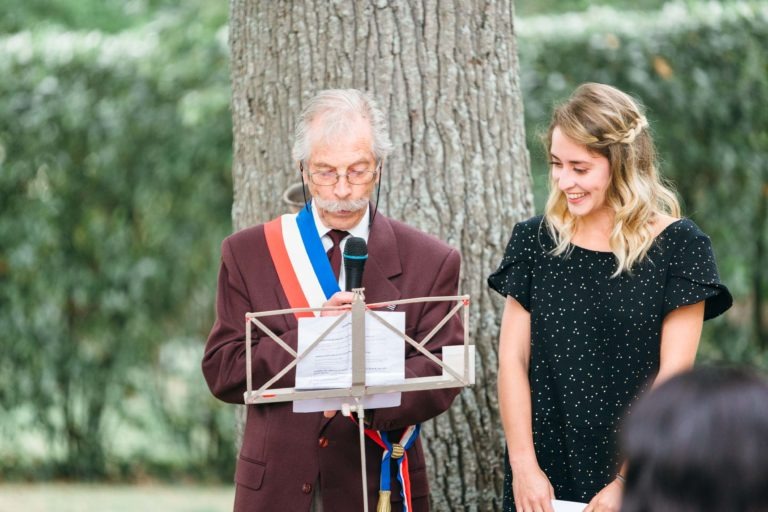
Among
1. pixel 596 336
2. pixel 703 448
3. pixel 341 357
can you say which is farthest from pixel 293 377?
pixel 703 448

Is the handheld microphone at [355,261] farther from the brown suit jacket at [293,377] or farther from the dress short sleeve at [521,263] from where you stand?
the dress short sleeve at [521,263]

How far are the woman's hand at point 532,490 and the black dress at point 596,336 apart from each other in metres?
0.07

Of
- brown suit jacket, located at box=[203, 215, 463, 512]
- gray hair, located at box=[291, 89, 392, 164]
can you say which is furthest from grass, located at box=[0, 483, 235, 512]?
gray hair, located at box=[291, 89, 392, 164]

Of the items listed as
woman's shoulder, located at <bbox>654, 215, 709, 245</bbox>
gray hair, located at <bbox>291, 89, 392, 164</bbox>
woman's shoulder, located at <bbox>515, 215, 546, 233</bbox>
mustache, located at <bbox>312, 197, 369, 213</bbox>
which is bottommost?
woman's shoulder, located at <bbox>654, 215, 709, 245</bbox>

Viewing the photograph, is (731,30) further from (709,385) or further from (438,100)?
(709,385)

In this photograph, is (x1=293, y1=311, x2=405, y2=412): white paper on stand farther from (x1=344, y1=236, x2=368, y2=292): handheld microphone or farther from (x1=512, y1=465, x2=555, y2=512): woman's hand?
(x1=512, y1=465, x2=555, y2=512): woman's hand

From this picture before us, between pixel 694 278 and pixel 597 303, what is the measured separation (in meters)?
0.30

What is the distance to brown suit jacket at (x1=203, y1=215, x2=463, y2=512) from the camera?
130 inches

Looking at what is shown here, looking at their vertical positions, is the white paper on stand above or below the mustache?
below

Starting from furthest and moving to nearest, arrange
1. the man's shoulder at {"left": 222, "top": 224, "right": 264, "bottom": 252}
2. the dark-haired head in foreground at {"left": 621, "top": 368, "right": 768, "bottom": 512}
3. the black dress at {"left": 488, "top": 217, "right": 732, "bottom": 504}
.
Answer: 1. the man's shoulder at {"left": 222, "top": 224, "right": 264, "bottom": 252}
2. the black dress at {"left": 488, "top": 217, "right": 732, "bottom": 504}
3. the dark-haired head in foreground at {"left": 621, "top": 368, "right": 768, "bottom": 512}

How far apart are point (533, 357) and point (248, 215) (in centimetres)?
157

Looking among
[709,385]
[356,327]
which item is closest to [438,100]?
[356,327]

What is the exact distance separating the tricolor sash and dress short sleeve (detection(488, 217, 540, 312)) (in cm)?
61

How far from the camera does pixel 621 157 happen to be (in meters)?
3.40
